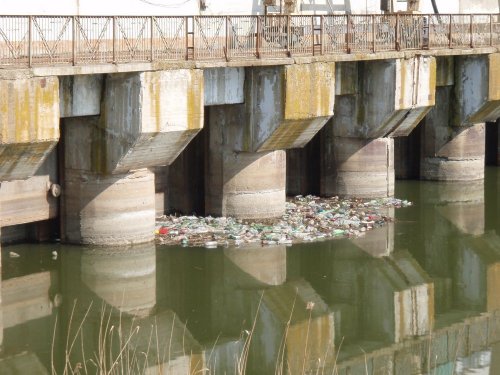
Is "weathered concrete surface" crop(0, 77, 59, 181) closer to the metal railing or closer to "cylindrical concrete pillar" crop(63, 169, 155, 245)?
the metal railing

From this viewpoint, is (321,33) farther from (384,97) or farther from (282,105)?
(384,97)

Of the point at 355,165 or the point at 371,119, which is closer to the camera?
the point at 371,119

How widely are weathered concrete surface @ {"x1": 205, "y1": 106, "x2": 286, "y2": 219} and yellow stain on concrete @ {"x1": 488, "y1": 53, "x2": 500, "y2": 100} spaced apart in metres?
8.16

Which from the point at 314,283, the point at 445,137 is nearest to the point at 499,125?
the point at 445,137

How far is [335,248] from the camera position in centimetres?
2528

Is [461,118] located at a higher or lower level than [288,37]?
lower

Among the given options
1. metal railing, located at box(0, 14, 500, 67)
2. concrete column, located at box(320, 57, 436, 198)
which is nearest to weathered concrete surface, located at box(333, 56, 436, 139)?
concrete column, located at box(320, 57, 436, 198)

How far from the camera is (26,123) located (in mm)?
20625

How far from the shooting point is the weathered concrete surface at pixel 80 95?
22312 millimetres

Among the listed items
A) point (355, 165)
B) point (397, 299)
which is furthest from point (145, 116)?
point (355, 165)

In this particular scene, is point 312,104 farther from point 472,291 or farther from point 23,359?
point 23,359

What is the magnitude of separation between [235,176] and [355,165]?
4.54 m

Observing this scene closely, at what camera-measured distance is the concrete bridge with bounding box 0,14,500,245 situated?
72.2 ft

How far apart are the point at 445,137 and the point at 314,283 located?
12083 mm
